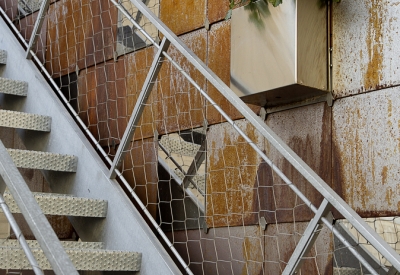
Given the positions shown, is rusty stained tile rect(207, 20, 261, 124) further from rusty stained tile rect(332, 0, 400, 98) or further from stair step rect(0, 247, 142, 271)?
stair step rect(0, 247, 142, 271)

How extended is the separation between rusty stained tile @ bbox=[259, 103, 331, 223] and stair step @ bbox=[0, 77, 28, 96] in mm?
1395

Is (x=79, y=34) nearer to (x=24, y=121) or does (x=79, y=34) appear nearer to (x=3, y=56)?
(x=3, y=56)

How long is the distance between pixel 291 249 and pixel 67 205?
35.9 inches

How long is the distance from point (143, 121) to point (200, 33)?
0.55 m

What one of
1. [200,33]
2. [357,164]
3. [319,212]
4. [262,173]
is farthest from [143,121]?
[319,212]

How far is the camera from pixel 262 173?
2.64m

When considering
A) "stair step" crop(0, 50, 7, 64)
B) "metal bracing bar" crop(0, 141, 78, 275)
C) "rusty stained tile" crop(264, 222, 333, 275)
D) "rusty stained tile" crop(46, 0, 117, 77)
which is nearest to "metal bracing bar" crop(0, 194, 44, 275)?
"metal bracing bar" crop(0, 141, 78, 275)

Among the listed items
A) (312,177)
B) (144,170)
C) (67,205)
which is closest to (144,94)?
(67,205)

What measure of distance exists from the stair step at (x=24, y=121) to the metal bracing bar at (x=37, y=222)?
118 centimetres

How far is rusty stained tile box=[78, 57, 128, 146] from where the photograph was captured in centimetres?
339

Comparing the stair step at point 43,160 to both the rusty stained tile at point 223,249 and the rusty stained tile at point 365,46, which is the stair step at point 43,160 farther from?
the rusty stained tile at point 365,46

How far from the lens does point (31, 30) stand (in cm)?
416

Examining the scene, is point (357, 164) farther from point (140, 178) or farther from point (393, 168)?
point (140, 178)

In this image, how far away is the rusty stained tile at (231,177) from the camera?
267cm
